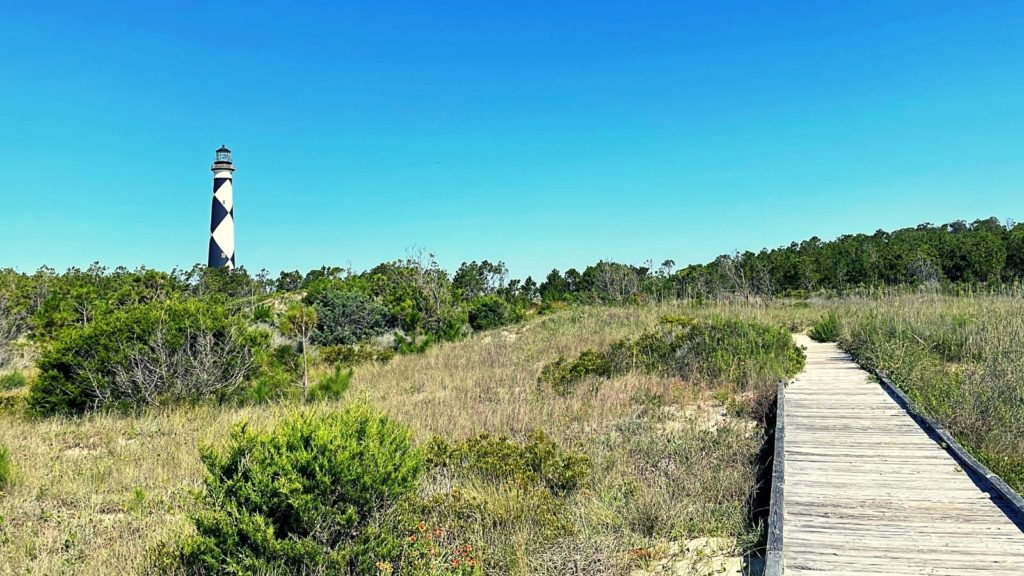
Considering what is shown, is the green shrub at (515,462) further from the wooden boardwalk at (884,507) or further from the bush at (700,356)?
the bush at (700,356)

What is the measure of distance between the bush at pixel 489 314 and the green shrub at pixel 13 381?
46.1ft

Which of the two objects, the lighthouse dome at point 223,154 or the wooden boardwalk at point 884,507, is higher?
the lighthouse dome at point 223,154

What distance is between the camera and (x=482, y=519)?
4.40m

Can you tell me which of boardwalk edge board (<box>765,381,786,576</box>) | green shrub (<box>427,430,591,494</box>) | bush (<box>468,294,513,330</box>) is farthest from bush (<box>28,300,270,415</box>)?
bush (<box>468,294,513,330</box>)

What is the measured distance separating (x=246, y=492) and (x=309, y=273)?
126 feet

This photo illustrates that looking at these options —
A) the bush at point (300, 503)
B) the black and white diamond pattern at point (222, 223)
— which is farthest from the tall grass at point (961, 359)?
the black and white diamond pattern at point (222, 223)

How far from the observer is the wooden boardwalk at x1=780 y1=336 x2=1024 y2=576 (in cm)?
337

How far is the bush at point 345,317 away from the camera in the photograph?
2031cm

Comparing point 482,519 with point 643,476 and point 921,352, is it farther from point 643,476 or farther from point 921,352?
point 921,352

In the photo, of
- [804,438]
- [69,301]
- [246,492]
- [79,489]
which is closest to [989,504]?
[804,438]

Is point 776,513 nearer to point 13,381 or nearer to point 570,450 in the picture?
point 570,450

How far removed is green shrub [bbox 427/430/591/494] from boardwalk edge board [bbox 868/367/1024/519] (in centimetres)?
174

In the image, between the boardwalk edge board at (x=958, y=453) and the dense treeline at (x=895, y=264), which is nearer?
the boardwalk edge board at (x=958, y=453)

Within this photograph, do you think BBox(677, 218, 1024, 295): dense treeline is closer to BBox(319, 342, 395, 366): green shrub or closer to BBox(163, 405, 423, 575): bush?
BBox(319, 342, 395, 366): green shrub
